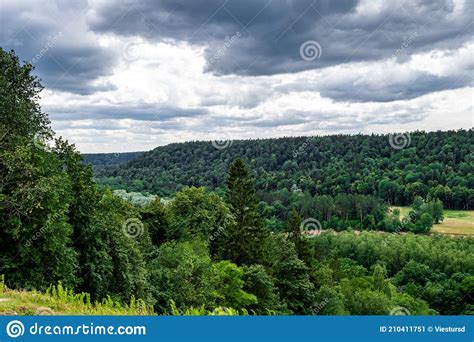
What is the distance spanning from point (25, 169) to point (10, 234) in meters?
3.32

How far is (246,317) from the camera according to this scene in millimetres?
8125

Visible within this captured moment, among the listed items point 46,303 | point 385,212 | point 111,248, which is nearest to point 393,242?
point 385,212

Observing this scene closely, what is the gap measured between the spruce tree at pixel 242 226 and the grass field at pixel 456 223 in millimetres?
126576

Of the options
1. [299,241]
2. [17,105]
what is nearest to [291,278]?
[299,241]

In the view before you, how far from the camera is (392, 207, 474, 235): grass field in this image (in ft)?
534

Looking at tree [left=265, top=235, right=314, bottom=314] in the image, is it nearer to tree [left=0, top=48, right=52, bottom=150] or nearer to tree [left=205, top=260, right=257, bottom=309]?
tree [left=205, top=260, right=257, bottom=309]

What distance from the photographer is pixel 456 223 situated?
175 metres

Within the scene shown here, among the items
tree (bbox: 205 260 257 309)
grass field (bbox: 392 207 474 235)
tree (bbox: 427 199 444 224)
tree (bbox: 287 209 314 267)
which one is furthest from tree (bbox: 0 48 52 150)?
tree (bbox: 427 199 444 224)

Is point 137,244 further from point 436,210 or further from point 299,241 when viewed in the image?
point 436,210

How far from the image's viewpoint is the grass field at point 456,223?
163 meters

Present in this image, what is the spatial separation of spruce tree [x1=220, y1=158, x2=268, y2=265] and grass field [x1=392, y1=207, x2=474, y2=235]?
12658cm

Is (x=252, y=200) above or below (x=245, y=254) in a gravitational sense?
above

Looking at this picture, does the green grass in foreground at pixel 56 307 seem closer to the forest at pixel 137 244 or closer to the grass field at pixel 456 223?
the forest at pixel 137 244

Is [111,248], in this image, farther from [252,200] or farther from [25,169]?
[252,200]
